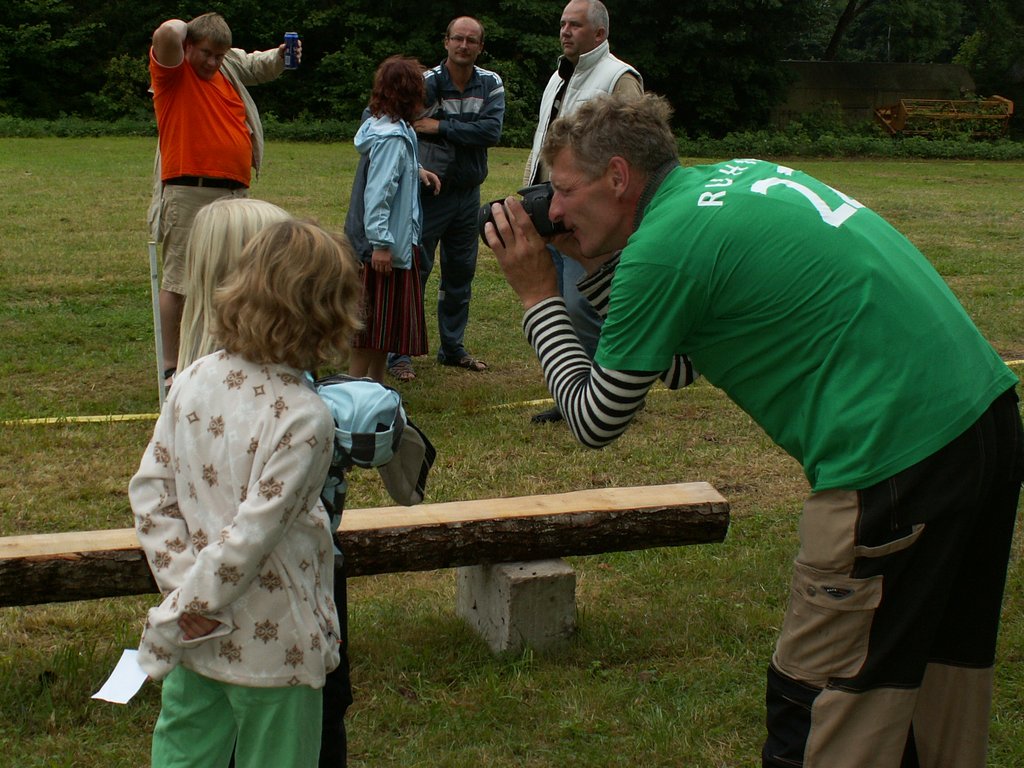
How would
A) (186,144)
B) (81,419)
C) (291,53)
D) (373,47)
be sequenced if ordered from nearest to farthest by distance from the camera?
(81,419), (186,144), (291,53), (373,47)

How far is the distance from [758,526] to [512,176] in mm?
13268

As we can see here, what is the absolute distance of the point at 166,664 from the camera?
6.82 ft

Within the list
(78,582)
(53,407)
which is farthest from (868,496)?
(53,407)

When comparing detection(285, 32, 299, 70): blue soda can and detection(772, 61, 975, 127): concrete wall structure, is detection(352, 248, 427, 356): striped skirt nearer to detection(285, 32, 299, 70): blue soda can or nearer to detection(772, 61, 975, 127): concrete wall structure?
detection(285, 32, 299, 70): blue soda can

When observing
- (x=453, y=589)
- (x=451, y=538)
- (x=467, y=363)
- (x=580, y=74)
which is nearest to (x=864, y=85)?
(x=467, y=363)

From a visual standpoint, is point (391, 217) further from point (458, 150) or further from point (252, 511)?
point (252, 511)

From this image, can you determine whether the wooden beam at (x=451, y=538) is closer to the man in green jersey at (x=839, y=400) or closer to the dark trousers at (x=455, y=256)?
the man in green jersey at (x=839, y=400)

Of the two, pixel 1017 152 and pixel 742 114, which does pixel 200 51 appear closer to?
pixel 1017 152

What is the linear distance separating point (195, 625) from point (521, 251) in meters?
1.01

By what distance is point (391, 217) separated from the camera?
5594 mm

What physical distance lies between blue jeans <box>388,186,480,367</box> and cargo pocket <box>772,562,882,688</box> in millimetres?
4527

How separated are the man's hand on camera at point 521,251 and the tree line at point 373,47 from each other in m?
25.5

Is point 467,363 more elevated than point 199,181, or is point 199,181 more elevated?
point 199,181

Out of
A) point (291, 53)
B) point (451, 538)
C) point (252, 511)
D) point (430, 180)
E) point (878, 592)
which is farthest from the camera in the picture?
point (291, 53)
